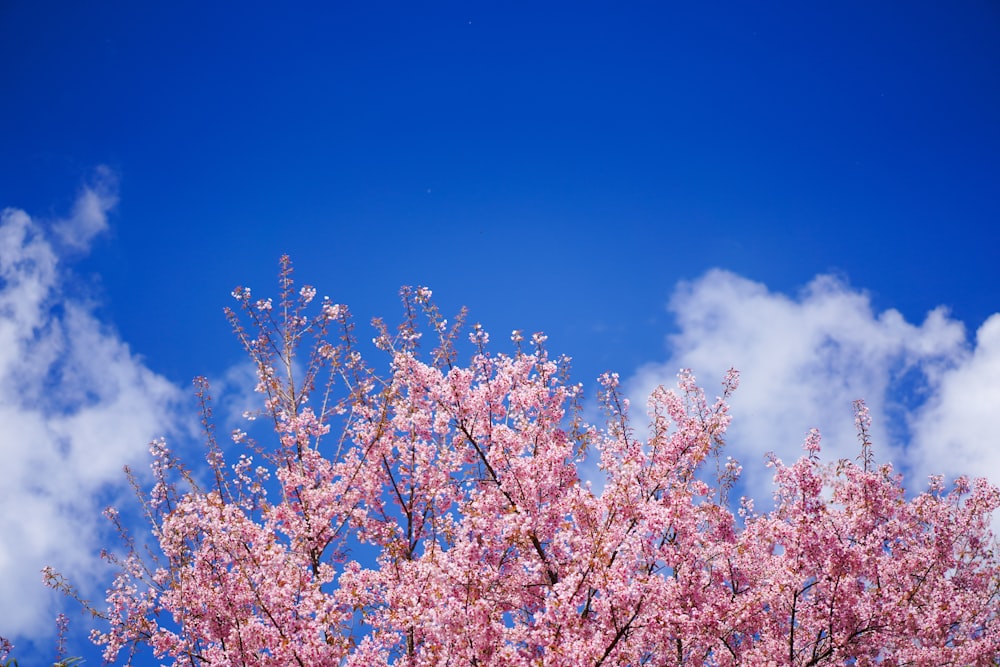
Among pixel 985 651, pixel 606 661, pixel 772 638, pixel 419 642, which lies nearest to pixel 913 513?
pixel 985 651

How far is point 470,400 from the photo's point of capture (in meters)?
11.3

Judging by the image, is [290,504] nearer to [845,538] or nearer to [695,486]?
[695,486]

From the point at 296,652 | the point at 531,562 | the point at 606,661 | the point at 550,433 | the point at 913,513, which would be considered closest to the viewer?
the point at 606,661

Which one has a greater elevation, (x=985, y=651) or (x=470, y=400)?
(x=470, y=400)

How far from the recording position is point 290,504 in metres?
12.1

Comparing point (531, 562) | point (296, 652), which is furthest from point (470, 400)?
point (296, 652)

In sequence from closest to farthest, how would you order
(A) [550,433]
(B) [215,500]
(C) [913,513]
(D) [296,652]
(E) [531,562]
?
(D) [296,652] → (E) [531,562] → (B) [215,500] → (A) [550,433] → (C) [913,513]

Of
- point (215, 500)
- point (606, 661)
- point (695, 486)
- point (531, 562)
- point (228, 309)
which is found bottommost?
point (606, 661)

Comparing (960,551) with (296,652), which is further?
(960,551)

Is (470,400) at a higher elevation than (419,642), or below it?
higher

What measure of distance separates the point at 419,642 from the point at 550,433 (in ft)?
13.3

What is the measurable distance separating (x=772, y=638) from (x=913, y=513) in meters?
4.88

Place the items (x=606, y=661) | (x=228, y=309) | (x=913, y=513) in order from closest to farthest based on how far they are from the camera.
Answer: (x=606, y=661) → (x=228, y=309) → (x=913, y=513)

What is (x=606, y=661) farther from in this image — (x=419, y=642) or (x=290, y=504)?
(x=290, y=504)
